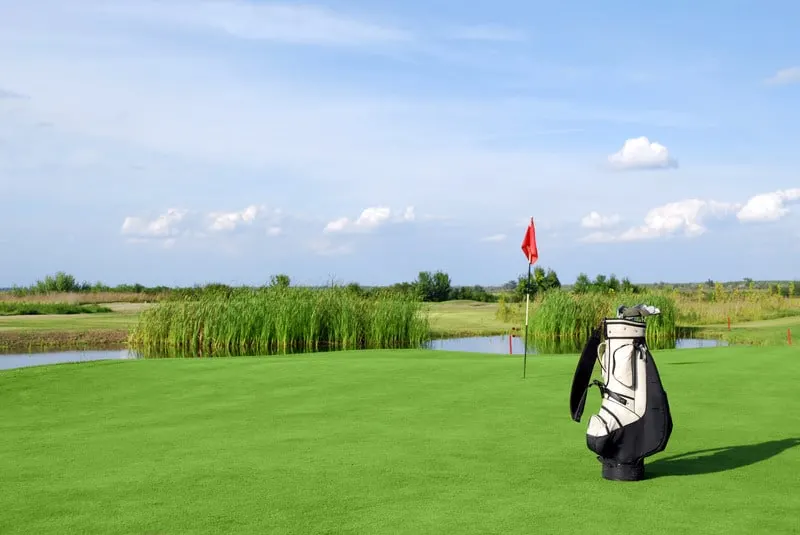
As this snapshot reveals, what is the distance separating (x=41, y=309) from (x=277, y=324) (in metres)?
19.4

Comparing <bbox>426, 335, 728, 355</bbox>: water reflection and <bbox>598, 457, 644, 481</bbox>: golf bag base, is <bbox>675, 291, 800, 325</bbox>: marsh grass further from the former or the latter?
<bbox>598, 457, 644, 481</bbox>: golf bag base

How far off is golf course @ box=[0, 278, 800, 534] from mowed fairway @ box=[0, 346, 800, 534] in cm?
2

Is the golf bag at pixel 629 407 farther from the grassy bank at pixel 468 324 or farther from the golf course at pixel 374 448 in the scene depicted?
the grassy bank at pixel 468 324

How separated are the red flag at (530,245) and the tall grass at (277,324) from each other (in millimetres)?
14366

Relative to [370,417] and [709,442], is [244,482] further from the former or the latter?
[709,442]

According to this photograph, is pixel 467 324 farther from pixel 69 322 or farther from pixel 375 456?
pixel 375 456

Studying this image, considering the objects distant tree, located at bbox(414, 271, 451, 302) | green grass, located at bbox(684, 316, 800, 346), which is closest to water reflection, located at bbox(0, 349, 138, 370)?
green grass, located at bbox(684, 316, 800, 346)

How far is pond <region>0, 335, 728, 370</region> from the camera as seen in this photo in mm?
22531

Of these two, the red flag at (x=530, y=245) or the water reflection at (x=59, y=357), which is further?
the water reflection at (x=59, y=357)

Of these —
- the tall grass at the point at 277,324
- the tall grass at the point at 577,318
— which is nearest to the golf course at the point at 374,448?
the tall grass at the point at 277,324

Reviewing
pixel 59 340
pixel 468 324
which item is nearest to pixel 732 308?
pixel 468 324

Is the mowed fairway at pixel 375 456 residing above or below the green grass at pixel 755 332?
below

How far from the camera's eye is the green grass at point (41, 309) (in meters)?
39.5

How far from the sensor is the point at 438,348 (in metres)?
27.8
